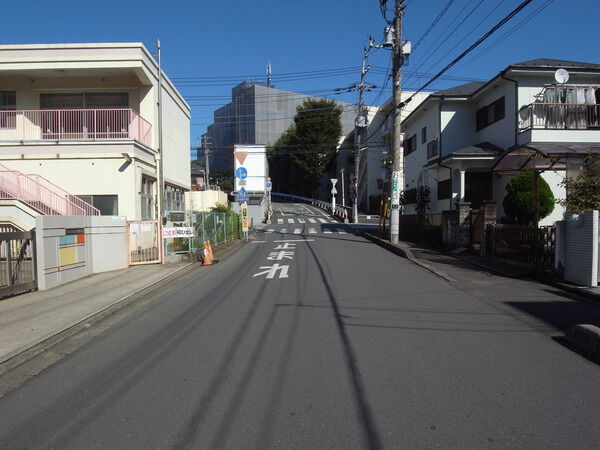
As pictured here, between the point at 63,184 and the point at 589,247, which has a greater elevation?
the point at 63,184

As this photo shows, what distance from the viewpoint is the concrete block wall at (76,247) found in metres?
11.3

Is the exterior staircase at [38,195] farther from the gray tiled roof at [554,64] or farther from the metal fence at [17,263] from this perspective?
Result: the gray tiled roof at [554,64]

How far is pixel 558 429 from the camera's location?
12.6 ft

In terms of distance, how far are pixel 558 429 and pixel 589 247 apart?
292 inches

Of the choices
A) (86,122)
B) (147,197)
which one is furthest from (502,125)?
(86,122)

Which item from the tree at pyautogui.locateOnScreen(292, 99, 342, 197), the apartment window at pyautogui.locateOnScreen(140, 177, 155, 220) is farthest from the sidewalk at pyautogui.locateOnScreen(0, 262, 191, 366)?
the tree at pyautogui.locateOnScreen(292, 99, 342, 197)

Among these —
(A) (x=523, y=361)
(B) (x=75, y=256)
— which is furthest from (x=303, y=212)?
(A) (x=523, y=361)

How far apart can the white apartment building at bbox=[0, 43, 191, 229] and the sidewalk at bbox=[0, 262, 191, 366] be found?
5838 mm

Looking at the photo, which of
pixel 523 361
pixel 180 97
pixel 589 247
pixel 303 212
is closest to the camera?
pixel 523 361

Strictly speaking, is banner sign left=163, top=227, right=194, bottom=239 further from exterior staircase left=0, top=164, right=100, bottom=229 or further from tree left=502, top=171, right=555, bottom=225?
tree left=502, top=171, right=555, bottom=225

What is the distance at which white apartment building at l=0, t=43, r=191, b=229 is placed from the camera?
61.3 feet

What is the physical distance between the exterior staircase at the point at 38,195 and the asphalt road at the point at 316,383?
30.4 feet

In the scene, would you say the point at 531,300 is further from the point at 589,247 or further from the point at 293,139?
the point at 293,139

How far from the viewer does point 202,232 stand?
19172 mm
